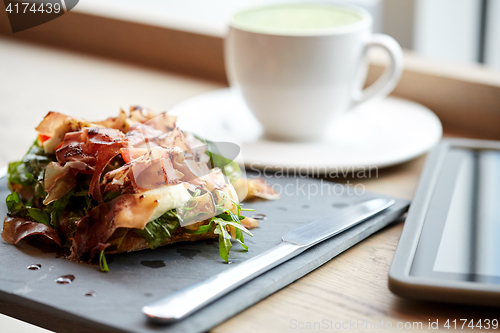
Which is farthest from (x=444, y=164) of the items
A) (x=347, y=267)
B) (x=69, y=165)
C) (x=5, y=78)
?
(x=5, y=78)

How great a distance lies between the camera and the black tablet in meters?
0.51

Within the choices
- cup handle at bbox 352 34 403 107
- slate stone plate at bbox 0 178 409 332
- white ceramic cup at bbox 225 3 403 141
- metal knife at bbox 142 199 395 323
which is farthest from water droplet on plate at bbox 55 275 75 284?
cup handle at bbox 352 34 403 107

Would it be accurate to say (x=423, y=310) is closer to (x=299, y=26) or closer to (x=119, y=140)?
(x=119, y=140)

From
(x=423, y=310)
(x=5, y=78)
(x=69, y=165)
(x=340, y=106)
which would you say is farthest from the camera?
(x=5, y=78)

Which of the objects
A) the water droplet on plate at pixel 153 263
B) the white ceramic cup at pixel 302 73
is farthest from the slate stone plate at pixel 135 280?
the white ceramic cup at pixel 302 73

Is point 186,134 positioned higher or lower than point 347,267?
higher

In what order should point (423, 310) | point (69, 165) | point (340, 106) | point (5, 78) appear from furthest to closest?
1. point (5, 78)
2. point (340, 106)
3. point (69, 165)
4. point (423, 310)

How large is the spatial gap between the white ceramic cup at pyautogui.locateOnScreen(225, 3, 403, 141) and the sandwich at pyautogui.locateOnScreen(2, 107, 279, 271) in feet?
0.91

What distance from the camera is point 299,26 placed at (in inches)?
43.3

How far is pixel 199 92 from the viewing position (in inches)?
56.1

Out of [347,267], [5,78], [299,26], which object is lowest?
[347,267]

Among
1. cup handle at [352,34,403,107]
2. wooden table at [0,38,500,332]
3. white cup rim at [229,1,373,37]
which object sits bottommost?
wooden table at [0,38,500,332]

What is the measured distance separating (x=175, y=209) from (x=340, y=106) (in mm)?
503

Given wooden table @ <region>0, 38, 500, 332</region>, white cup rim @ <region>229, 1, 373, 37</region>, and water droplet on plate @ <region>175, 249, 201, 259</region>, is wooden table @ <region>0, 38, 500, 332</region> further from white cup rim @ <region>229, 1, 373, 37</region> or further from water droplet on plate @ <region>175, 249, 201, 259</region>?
white cup rim @ <region>229, 1, 373, 37</region>
